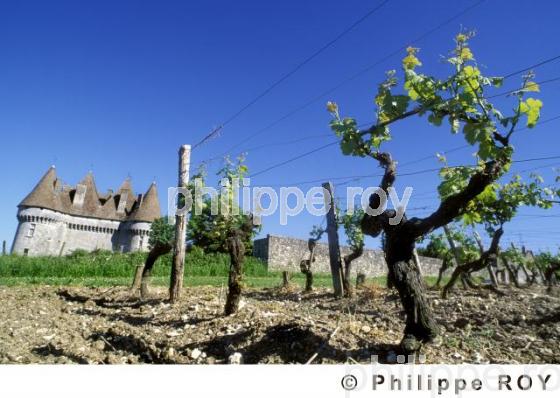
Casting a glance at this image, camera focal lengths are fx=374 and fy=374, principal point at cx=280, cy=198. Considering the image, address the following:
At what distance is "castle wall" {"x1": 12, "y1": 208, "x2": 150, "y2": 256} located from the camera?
48.1 meters

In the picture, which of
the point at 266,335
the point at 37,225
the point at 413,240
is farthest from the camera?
the point at 37,225

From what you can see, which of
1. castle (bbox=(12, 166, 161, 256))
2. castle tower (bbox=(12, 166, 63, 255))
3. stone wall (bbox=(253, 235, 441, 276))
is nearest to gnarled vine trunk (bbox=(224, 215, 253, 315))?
stone wall (bbox=(253, 235, 441, 276))

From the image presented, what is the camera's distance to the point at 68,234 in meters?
51.5

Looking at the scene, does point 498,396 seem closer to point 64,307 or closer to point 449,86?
point 449,86

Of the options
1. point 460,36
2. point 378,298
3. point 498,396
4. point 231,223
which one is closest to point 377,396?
point 498,396

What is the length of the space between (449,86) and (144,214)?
2121 inches

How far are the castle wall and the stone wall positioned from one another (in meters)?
27.7

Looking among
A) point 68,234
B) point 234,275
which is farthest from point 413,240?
point 68,234

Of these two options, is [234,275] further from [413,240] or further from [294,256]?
[294,256]

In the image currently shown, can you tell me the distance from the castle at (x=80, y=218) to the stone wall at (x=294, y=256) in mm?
28034

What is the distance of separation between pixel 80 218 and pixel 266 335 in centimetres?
5545

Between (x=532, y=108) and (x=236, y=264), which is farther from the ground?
(x=532, y=108)

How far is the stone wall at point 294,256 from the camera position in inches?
1207

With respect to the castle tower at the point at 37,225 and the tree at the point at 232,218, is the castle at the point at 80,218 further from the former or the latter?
the tree at the point at 232,218
